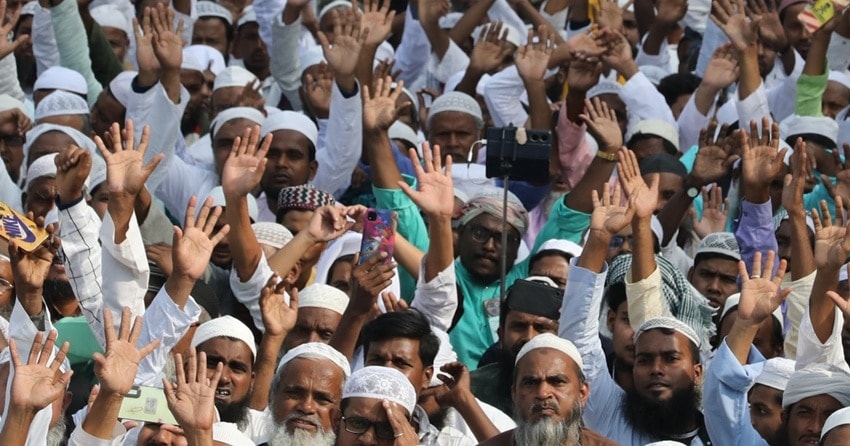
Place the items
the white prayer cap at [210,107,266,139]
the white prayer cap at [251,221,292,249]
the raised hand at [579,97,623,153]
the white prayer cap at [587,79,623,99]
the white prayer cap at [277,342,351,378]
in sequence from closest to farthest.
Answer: the white prayer cap at [277,342,351,378]
the white prayer cap at [251,221,292,249]
the raised hand at [579,97,623,153]
the white prayer cap at [210,107,266,139]
the white prayer cap at [587,79,623,99]

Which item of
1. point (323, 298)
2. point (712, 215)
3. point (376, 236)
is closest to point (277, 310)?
point (323, 298)

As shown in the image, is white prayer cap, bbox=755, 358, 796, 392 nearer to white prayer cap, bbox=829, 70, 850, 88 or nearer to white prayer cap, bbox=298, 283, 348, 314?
white prayer cap, bbox=298, 283, 348, 314

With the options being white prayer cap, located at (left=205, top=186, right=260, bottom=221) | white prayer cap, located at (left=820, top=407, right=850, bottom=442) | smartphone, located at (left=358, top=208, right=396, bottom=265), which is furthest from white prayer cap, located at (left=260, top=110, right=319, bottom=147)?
white prayer cap, located at (left=820, top=407, right=850, bottom=442)

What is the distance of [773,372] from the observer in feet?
22.4

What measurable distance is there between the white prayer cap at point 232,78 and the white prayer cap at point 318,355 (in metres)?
3.79

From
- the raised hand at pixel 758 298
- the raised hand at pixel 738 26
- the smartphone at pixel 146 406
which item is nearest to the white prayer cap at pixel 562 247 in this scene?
the raised hand at pixel 758 298

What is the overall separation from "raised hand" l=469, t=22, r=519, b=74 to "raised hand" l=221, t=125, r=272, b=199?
276cm

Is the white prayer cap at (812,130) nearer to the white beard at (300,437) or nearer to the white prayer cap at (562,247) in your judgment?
the white prayer cap at (562,247)

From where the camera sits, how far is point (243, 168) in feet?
25.0

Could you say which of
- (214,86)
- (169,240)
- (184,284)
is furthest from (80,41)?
(184,284)

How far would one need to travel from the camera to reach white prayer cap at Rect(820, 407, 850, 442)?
5980 millimetres

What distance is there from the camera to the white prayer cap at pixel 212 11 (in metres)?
11.9

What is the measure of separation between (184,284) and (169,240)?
1578 mm

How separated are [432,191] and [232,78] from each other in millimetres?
3170
